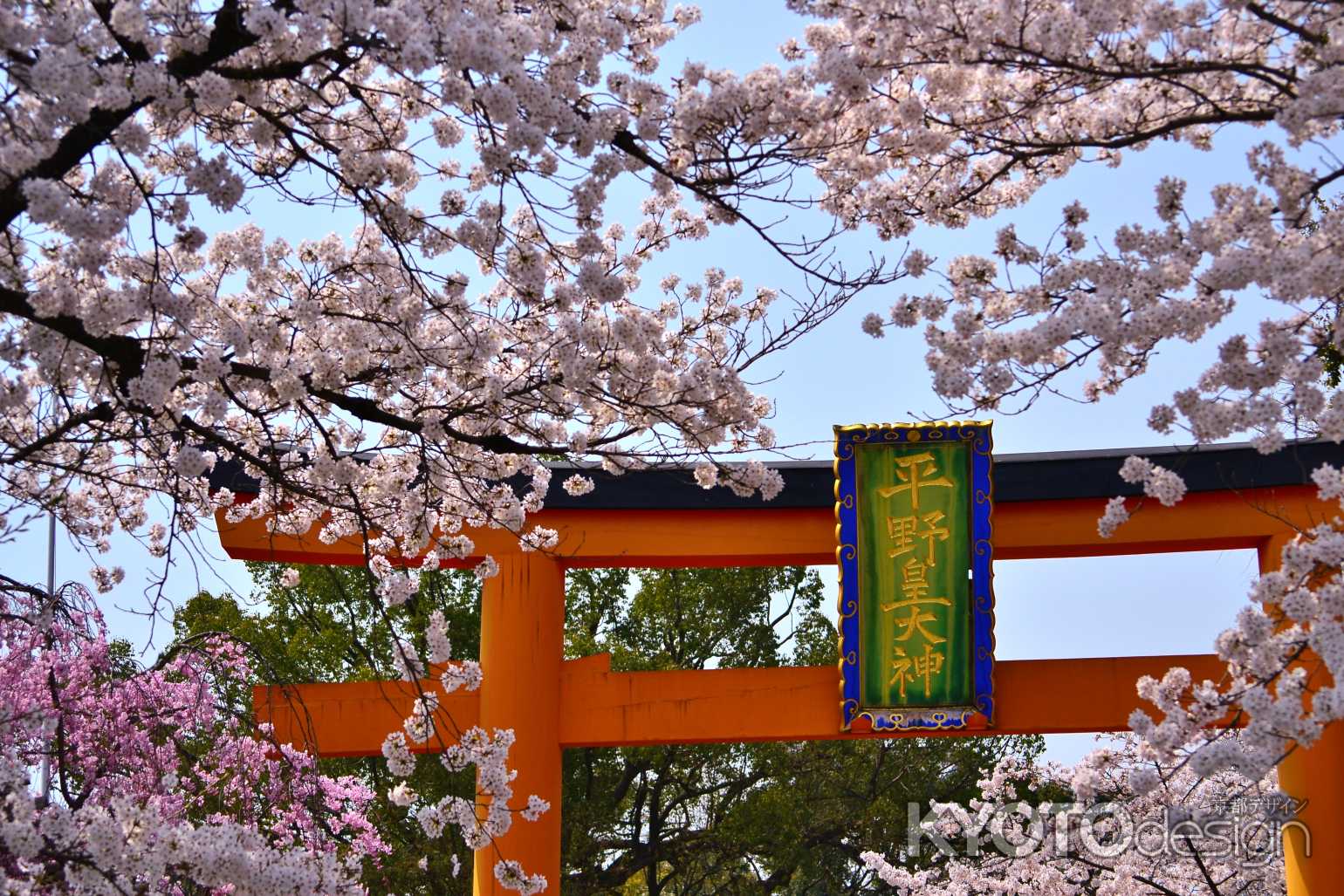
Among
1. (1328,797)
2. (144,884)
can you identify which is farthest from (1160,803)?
(144,884)

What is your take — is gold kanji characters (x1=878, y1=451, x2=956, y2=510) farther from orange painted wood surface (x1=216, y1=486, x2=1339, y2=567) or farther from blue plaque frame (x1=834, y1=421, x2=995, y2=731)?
orange painted wood surface (x1=216, y1=486, x2=1339, y2=567)

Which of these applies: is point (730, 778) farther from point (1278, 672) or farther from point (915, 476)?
point (1278, 672)

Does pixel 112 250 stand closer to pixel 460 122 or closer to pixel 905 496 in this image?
pixel 460 122

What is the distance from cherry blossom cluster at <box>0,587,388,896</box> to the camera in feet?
12.1

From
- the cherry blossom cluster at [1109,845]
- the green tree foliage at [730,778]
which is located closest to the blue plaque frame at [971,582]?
the cherry blossom cluster at [1109,845]

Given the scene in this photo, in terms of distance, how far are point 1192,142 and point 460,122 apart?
8.13 feet

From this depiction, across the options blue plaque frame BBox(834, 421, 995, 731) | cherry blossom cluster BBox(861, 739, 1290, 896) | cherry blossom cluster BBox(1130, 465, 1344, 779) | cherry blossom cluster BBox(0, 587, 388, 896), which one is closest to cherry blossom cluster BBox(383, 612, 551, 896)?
cherry blossom cluster BBox(0, 587, 388, 896)

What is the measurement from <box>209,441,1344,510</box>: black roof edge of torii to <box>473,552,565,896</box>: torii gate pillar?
22.1 inches

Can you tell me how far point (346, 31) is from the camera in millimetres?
3740

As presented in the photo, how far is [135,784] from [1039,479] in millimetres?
5416

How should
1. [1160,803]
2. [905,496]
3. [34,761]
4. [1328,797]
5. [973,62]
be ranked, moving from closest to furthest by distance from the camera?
[973,62]
[34,761]
[1328,797]
[905,496]
[1160,803]

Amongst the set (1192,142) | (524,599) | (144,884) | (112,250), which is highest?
(1192,142)

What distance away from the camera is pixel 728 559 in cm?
914

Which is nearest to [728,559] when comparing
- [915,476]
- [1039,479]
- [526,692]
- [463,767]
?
[915,476]
